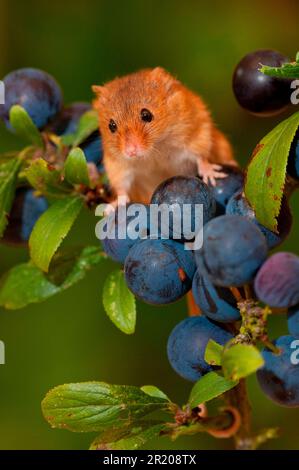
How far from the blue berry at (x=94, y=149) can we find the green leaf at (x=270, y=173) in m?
0.74

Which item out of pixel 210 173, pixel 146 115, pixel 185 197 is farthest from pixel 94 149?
pixel 185 197

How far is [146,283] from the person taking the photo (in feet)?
4.55

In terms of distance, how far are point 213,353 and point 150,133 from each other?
1.00m

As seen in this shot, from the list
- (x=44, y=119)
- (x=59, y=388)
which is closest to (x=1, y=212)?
(x=44, y=119)

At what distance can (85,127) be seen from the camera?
6.22ft

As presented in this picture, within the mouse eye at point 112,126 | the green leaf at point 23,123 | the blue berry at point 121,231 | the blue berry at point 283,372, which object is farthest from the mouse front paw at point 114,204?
the blue berry at point 283,372

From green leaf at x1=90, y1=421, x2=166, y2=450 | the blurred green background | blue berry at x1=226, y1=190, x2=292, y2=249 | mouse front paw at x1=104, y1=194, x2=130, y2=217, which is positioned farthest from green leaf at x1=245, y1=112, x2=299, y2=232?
the blurred green background

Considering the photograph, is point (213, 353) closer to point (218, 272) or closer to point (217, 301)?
point (217, 301)

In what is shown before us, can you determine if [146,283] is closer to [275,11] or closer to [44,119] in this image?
[44,119]

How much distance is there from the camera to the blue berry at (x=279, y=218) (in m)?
1.34

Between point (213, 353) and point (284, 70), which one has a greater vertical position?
point (284, 70)

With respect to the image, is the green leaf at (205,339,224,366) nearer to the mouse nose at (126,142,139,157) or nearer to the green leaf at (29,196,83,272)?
the green leaf at (29,196,83,272)

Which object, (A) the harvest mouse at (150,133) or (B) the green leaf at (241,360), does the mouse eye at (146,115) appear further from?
(B) the green leaf at (241,360)

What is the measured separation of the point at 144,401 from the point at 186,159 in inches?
34.1
